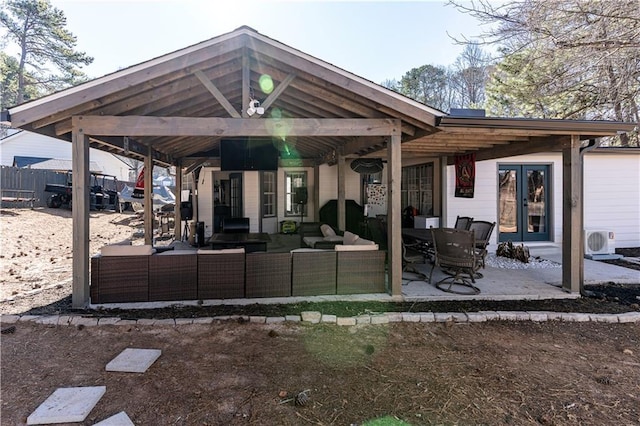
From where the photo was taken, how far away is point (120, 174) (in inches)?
1083

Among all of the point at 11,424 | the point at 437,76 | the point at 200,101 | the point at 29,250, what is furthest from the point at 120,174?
the point at 11,424

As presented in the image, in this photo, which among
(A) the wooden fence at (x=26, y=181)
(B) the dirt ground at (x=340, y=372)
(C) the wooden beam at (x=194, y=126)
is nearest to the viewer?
(B) the dirt ground at (x=340, y=372)

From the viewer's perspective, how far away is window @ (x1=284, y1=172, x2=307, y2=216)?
1009 cm

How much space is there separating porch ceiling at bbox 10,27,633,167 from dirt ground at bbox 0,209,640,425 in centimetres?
231

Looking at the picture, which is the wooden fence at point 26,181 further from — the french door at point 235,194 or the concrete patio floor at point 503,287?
the concrete patio floor at point 503,287

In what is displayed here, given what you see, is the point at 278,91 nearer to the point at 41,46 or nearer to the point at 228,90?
the point at 228,90

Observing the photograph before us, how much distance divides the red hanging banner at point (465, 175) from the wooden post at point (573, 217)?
246cm

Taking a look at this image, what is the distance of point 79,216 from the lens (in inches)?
161

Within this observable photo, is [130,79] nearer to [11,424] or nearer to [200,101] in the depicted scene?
[200,101]

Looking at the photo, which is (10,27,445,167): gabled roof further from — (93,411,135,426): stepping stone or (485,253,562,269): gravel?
(485,253,562,269): gravel

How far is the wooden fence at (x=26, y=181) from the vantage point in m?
13.8

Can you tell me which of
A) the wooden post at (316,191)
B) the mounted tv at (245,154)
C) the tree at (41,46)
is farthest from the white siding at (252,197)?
the tree at (41,46)

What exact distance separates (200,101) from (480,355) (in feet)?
14.5

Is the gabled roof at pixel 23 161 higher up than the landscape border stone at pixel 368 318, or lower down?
higher up
